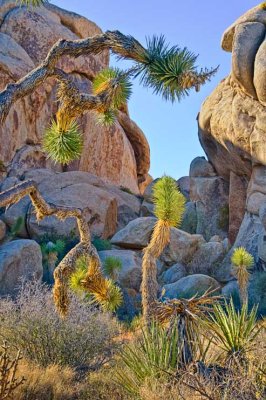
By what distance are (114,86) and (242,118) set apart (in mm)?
15876

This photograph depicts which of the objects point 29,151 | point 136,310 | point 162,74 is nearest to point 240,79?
point 136,310

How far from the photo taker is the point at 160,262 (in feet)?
75.8

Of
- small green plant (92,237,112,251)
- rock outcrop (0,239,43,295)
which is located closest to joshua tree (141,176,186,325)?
rock outcrop (0,239,43,295)

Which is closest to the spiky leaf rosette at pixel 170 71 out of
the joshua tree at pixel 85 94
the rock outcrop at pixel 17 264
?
the joshua tree at pixel 85 94

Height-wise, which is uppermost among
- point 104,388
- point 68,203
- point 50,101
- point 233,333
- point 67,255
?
point 50,101

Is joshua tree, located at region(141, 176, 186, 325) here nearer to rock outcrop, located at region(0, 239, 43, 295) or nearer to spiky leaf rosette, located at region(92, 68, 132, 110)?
spiky leaf rosette, located at region(92, 68, 132, 110)

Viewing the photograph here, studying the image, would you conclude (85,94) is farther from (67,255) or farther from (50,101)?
(50,101)

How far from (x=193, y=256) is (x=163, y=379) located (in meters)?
17.2

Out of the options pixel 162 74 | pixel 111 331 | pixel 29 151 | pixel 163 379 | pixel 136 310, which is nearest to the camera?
pixel 163 379

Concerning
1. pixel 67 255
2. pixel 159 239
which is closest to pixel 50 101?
pixel 159 239

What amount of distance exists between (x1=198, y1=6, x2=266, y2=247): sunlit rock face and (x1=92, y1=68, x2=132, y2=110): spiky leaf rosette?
45.2 feet

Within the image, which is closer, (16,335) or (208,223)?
(16,335)

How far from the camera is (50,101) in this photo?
29.6m

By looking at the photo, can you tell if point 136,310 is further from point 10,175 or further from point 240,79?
point 10,175
